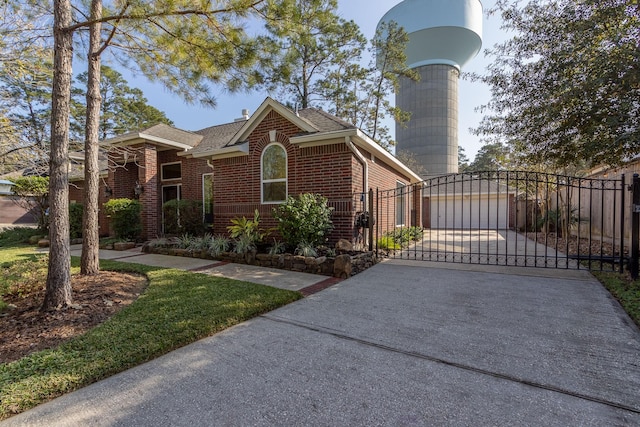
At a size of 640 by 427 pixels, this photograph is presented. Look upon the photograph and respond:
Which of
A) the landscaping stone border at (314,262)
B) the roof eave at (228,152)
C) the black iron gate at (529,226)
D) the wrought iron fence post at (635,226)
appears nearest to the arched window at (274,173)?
the roof eave at (228,152)

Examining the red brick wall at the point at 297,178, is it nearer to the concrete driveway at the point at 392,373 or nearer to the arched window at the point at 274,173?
the arched window at the point at 274,173

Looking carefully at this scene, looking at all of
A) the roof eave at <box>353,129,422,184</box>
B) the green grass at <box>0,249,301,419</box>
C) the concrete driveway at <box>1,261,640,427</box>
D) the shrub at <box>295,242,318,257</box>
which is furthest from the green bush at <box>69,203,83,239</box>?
the concrete driveway at <box>1,261,640,427</box>

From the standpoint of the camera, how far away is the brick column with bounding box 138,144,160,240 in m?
11.0

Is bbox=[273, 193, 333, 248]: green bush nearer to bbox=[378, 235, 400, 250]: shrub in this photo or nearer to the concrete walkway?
the concrete walkway

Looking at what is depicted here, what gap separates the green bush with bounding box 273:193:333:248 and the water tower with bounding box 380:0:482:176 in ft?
110

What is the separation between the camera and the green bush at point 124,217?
33.8 feet

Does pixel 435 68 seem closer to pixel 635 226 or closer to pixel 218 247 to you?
pixel 635 226

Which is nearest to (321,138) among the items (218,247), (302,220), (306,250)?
(302,220)

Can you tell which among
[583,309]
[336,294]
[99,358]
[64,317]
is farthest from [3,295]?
[583,309]

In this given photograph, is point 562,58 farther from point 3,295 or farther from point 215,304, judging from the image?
point 3,295

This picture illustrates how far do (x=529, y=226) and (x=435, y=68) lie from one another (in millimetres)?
31875

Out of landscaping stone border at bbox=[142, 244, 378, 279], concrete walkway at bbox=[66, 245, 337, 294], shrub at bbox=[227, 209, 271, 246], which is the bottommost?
concrete walkway at bbox=[66, 245, 337, 294]

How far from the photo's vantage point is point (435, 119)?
→ 41750mm

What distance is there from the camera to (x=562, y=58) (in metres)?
5.65
